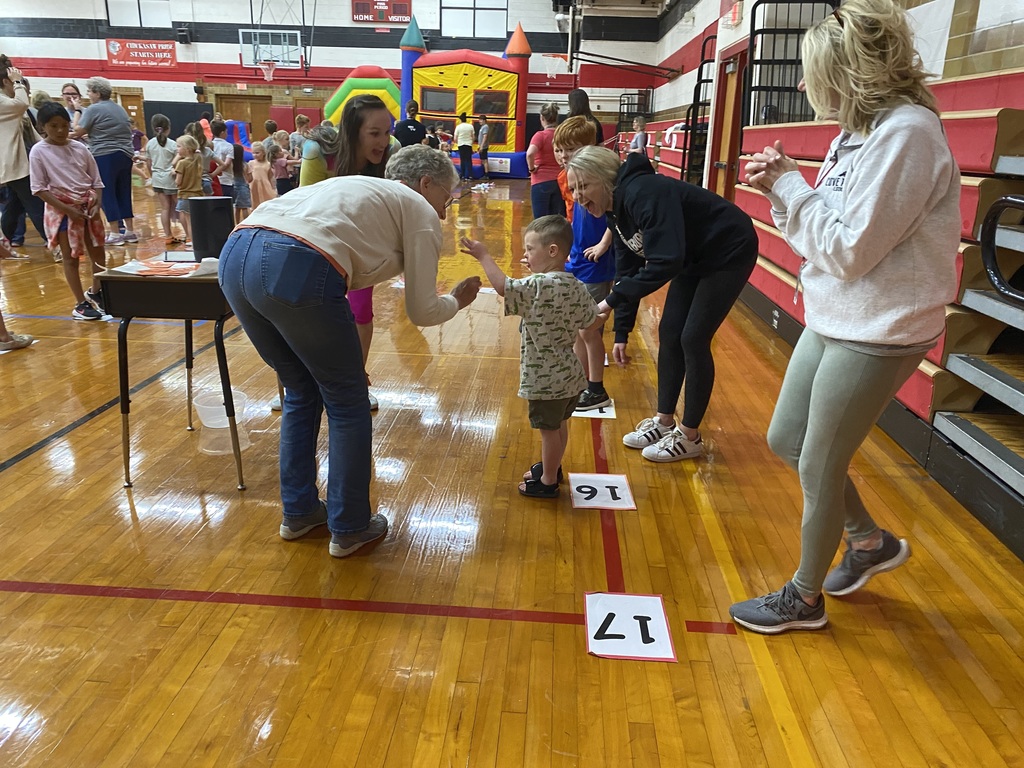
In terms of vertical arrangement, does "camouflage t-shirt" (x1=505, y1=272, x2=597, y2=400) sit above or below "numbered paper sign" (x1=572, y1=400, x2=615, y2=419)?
above

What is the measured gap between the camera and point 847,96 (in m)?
1.63

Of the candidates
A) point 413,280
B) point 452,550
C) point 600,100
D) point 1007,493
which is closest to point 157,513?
point 452,550

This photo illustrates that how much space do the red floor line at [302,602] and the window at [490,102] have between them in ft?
58.1

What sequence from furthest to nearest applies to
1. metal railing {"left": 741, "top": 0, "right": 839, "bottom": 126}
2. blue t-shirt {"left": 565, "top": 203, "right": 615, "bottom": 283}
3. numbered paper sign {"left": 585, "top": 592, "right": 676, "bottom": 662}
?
1. metal railing {"left": 741, "top": 0, "right": 839, "bottom": 126}
2. blue t-shirt {"left": 565, "top": 203, "right": 615, "bottom": 283}
3. numbered paper sign {"left": 585, "top": 592, "right": 676, "bottom": 662}

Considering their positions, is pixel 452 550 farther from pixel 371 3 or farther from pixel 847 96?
pixel 371 3

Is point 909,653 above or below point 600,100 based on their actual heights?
below

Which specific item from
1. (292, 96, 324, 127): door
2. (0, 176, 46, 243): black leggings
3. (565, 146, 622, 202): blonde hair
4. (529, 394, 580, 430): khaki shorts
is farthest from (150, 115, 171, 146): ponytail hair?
(292, 96, 324, 127): door

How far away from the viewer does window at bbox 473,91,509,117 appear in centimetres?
1823

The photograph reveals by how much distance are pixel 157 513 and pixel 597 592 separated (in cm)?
163

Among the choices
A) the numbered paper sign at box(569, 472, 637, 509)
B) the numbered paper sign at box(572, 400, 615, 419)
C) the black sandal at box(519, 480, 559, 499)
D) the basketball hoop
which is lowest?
the numbered paper sign at box(569, 472, 637, 509)

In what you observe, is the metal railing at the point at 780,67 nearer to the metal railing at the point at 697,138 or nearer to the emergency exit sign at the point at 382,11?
the metal railing at the point at 697,138

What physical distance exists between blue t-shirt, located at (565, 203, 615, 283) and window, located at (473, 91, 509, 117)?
51.1 ft

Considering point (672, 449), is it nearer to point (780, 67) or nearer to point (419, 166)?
point (419, 166)

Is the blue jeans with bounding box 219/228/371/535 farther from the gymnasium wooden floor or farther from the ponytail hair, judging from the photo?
the ponytail hair
